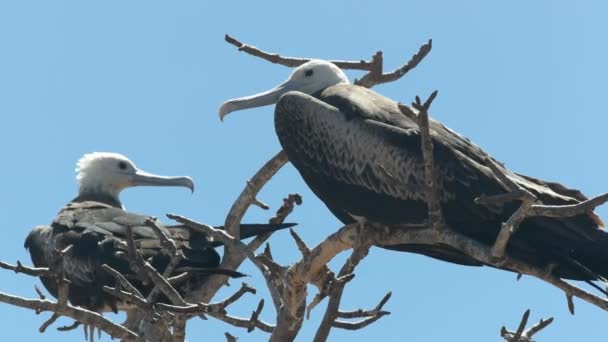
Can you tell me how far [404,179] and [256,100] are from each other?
1.73 meters

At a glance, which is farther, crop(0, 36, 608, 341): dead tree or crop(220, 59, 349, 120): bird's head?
crop(220, 59, 349, 120): bird's head

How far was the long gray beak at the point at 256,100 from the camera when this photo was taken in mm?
8812

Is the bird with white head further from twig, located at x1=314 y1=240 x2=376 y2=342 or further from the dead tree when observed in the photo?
twig, located at x1=314 y1=240 x2=376 y2=342

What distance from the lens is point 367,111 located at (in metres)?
7.84

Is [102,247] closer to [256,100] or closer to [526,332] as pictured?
[256,100]

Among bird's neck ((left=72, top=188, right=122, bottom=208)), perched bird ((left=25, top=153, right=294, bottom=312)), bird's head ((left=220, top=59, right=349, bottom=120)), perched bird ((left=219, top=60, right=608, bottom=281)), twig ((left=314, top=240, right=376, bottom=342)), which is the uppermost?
bird's head ((left=220, top=59, right=349, bottom=120))

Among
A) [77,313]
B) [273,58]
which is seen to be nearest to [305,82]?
[273,58]

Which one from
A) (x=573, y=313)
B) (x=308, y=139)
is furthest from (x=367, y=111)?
(x=573, y=313)

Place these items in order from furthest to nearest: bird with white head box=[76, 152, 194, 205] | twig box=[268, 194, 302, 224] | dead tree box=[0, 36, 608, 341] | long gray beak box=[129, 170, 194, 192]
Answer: bird with white head box=[76, 152, 194, 205]
long gray beak box=[129, 170, 194, 192]
twig box=[268, 194, 302, 224]
dead tree box=[0, 36, 608, 341]

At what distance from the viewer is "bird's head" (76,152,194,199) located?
37.7ft

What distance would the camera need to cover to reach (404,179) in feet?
24.7

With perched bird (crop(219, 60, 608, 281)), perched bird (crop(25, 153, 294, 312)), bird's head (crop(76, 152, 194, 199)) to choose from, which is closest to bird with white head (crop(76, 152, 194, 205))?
bird's head (crop(76, 152, 194, 199))

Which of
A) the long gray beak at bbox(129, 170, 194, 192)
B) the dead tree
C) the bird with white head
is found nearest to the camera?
the dead tree

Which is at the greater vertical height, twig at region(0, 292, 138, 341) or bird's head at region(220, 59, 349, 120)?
bird's head at region(220, 59, 349, 120)
